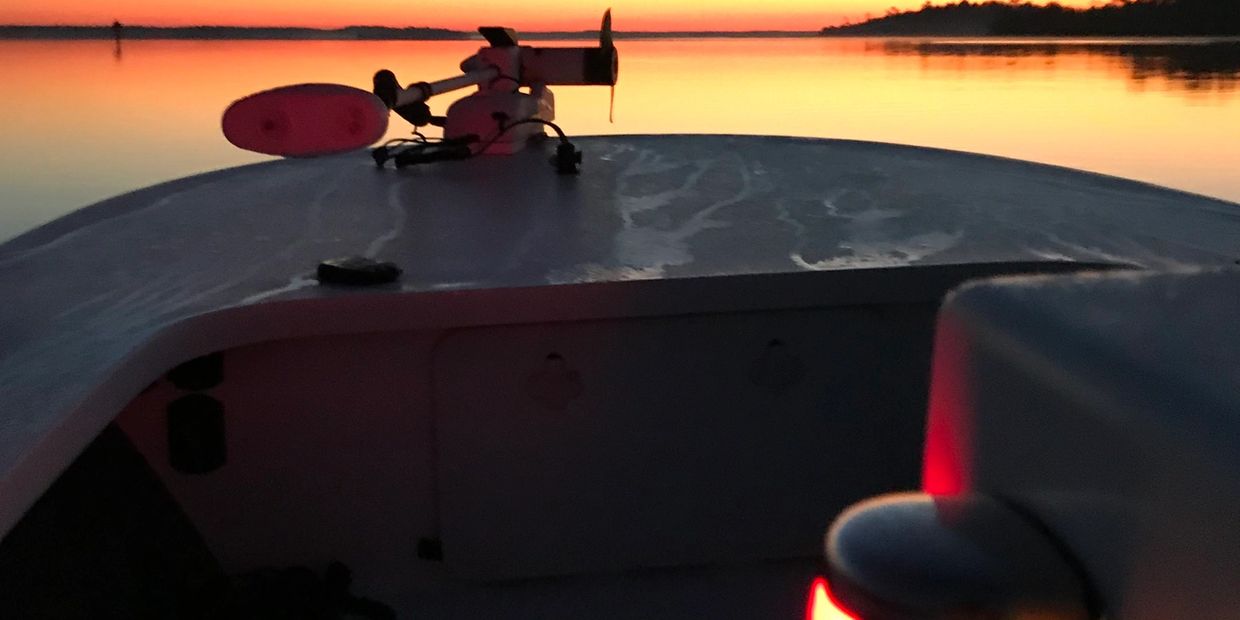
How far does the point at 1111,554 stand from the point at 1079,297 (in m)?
0.10

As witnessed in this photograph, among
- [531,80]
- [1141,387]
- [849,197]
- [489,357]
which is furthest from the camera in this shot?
[531,80]

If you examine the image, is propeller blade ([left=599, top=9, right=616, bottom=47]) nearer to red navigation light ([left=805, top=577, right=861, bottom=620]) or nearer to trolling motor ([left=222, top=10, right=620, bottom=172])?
trolling motor ([left=222, top=10, right=620, bottom=172])

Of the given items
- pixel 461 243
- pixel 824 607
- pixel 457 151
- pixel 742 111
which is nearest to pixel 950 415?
pixel 824 607

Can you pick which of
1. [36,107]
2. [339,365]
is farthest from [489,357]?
[36,107]

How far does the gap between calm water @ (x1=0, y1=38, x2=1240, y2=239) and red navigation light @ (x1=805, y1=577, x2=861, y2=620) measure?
2.18 meters

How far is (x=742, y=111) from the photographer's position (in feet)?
25.1

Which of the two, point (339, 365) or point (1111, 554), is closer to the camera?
point (1111, 554)

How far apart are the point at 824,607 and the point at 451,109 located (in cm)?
205

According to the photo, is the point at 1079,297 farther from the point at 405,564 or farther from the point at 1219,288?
the point at 405,564

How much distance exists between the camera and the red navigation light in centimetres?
32

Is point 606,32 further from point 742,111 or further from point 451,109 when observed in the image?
point 742,111

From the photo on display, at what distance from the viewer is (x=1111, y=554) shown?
0.30m

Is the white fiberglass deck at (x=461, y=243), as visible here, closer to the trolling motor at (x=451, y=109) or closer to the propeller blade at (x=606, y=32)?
the trolling motor at (x=451, y=109)

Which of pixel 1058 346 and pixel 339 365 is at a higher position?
pixel 1058 346
